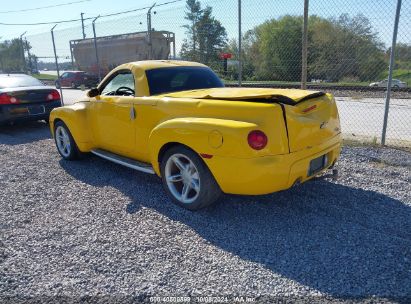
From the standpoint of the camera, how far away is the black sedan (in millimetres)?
8148

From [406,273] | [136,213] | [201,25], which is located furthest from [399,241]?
[201,25]

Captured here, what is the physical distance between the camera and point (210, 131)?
10.6ft

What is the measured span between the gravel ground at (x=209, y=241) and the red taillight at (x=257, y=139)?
34.0 inches

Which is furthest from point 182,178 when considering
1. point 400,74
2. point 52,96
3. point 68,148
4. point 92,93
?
point 400,74

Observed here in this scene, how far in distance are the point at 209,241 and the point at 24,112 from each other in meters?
7.01

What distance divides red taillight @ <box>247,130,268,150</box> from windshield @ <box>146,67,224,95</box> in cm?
169

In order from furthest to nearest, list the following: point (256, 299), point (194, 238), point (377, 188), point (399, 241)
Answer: point (377, 188) < point (194, 238) < point (399, 241) < point (256, 299)

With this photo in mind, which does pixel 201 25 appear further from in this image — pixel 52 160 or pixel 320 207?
pixel 320 207

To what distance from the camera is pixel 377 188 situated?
419cm

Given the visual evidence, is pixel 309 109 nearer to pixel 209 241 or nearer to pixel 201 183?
pixel 201 183

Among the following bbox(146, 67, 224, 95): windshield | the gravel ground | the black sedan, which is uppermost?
bbox(146, 67, 224, 95): windshield

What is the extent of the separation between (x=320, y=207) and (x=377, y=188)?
966 mm

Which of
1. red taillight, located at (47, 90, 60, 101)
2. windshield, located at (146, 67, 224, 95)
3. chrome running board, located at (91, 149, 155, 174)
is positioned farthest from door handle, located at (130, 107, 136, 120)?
red taillight, located at (47, 90, 60, 101)

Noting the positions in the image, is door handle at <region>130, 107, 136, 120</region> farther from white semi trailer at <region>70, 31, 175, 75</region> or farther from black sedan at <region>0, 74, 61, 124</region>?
white semi trailer at <region>70, 31, 175, 75</region>
